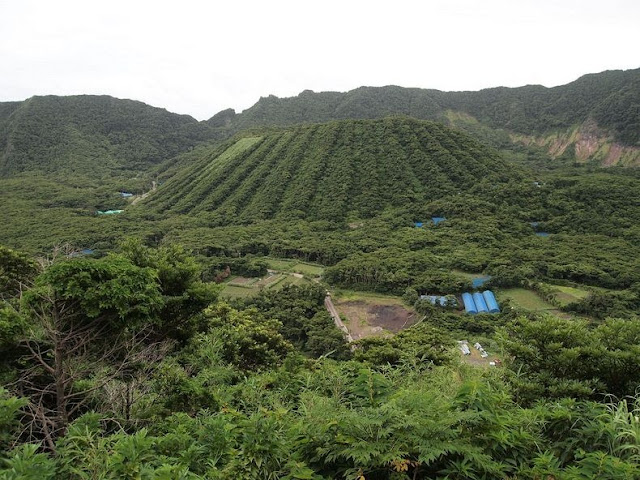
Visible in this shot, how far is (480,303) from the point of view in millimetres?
30781

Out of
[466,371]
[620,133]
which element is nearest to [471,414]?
[466,371]

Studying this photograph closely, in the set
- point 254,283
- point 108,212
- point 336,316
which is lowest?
point 336,316

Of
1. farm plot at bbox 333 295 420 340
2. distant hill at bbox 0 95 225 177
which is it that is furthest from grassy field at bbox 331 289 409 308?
distant hill at bbox 0 95 225 177

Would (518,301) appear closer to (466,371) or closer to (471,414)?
(466,371)

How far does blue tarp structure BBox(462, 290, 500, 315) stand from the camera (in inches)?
1174

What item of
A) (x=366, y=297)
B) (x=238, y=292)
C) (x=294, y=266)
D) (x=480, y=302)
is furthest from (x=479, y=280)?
(x=238, y=292)

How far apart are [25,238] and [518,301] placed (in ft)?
183

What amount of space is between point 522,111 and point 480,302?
374ft

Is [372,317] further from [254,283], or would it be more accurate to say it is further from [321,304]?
[254,283]

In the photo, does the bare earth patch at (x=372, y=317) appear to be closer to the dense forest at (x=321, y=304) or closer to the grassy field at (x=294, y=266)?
the dense forest at (x=321, y=304)

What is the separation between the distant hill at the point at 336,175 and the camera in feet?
198

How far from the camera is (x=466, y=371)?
9.77 metres

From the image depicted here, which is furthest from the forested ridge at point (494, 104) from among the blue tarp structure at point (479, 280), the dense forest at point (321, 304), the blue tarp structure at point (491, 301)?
the blue tarp structure at point (491, 301)

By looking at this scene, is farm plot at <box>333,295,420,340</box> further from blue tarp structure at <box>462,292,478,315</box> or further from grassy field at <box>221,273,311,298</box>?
grassy field at <box>221,273,311,298</box>
